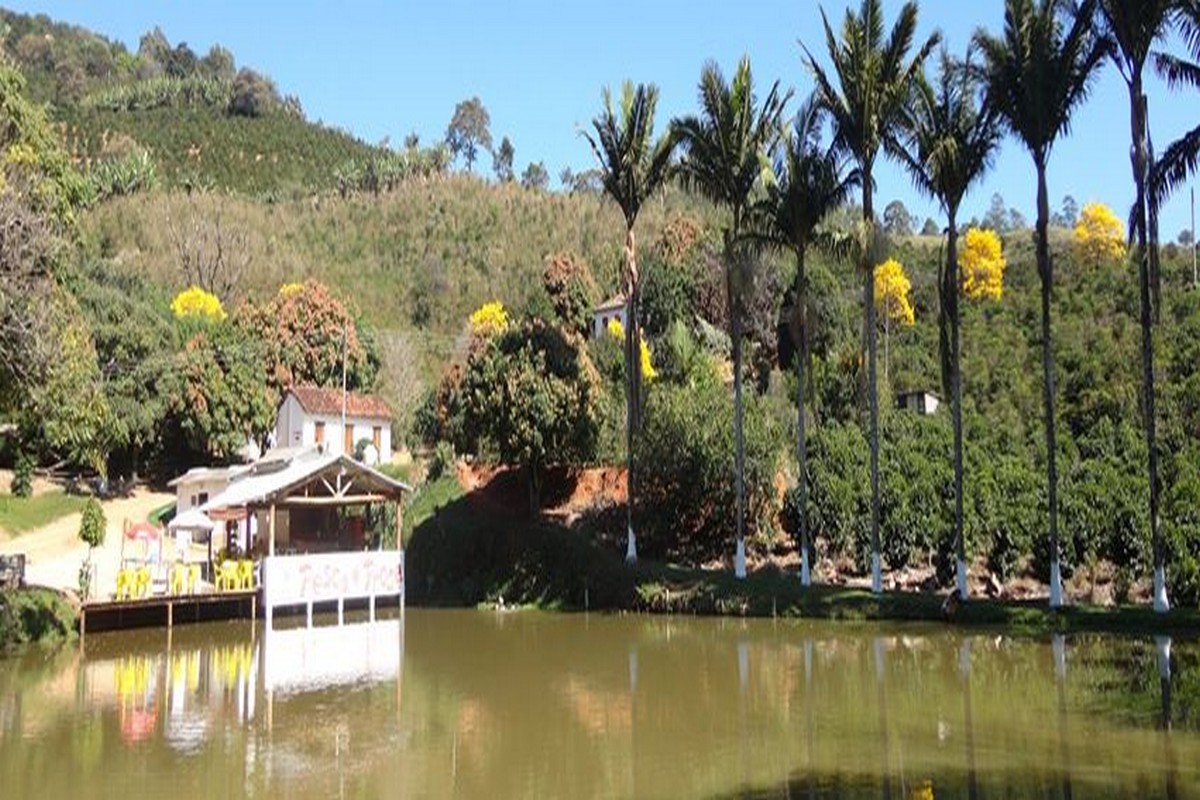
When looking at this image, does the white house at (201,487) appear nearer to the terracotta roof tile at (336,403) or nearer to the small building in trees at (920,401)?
the terracotta roof tile at (336,403)

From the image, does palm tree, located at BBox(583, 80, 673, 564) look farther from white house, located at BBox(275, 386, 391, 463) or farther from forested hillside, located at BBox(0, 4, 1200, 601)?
white house, located at BBox(275, 386, 391, 463)

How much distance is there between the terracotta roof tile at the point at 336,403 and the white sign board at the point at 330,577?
58.3 ft

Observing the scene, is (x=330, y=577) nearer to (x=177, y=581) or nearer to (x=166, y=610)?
(x=177, y=581)

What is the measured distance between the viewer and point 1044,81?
22.0 metres

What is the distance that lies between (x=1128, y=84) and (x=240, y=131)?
122m

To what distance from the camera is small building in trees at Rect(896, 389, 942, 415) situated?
133 ft

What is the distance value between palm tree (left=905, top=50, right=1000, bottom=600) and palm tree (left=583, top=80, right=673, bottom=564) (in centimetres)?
707

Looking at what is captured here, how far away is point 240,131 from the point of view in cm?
12850

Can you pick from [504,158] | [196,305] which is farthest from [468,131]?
[196,305]

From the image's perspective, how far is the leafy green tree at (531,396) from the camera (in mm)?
30844

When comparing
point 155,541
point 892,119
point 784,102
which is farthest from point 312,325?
point 892,119

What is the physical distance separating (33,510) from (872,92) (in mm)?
32706

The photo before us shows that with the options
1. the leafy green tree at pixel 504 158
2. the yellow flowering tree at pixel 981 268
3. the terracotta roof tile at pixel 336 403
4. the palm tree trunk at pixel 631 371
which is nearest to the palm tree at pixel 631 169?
the palm tree trunk at pixel 631 371

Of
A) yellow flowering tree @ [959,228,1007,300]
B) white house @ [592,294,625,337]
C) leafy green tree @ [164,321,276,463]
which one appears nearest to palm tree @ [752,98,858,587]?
leafy green tree @ [164,321,276,463]
